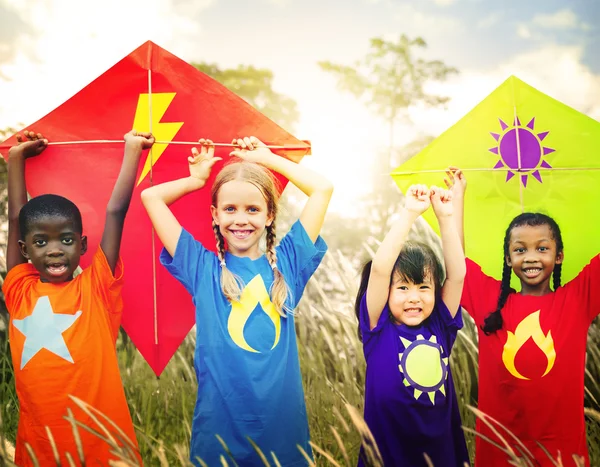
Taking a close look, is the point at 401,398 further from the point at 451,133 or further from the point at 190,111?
the point at 190,111

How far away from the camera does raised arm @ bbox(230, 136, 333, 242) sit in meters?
2.62

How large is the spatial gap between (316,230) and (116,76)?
48.5 inches

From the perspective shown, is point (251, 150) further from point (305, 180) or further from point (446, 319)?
point (446, 319)

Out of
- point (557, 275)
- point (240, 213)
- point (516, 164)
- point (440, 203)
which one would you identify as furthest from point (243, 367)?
point (516, 164)

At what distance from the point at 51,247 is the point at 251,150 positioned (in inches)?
38.5

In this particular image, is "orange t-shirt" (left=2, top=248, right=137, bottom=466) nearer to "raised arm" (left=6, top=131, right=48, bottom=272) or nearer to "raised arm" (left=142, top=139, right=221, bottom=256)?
"raised arm" (left=6, top=131, right=48, bottom=272)

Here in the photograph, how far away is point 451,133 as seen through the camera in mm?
3010

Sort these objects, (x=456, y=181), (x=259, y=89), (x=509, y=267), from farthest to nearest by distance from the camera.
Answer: (x=259, y=89) → (x=456, y=181) → (x=509, y=267)

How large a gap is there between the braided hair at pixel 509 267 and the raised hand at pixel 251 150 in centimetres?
120

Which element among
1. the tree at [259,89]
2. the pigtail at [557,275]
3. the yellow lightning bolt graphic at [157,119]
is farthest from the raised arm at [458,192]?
the tree at [259,89]

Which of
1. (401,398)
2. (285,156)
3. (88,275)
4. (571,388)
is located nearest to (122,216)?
(88,275)

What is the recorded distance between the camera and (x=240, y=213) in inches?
99.7

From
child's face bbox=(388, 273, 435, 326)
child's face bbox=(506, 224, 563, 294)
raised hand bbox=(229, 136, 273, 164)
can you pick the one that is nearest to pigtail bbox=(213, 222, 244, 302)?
raised hand bbox=(229, 136, 273, 164)

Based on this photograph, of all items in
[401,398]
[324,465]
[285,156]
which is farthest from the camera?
[324,465]
